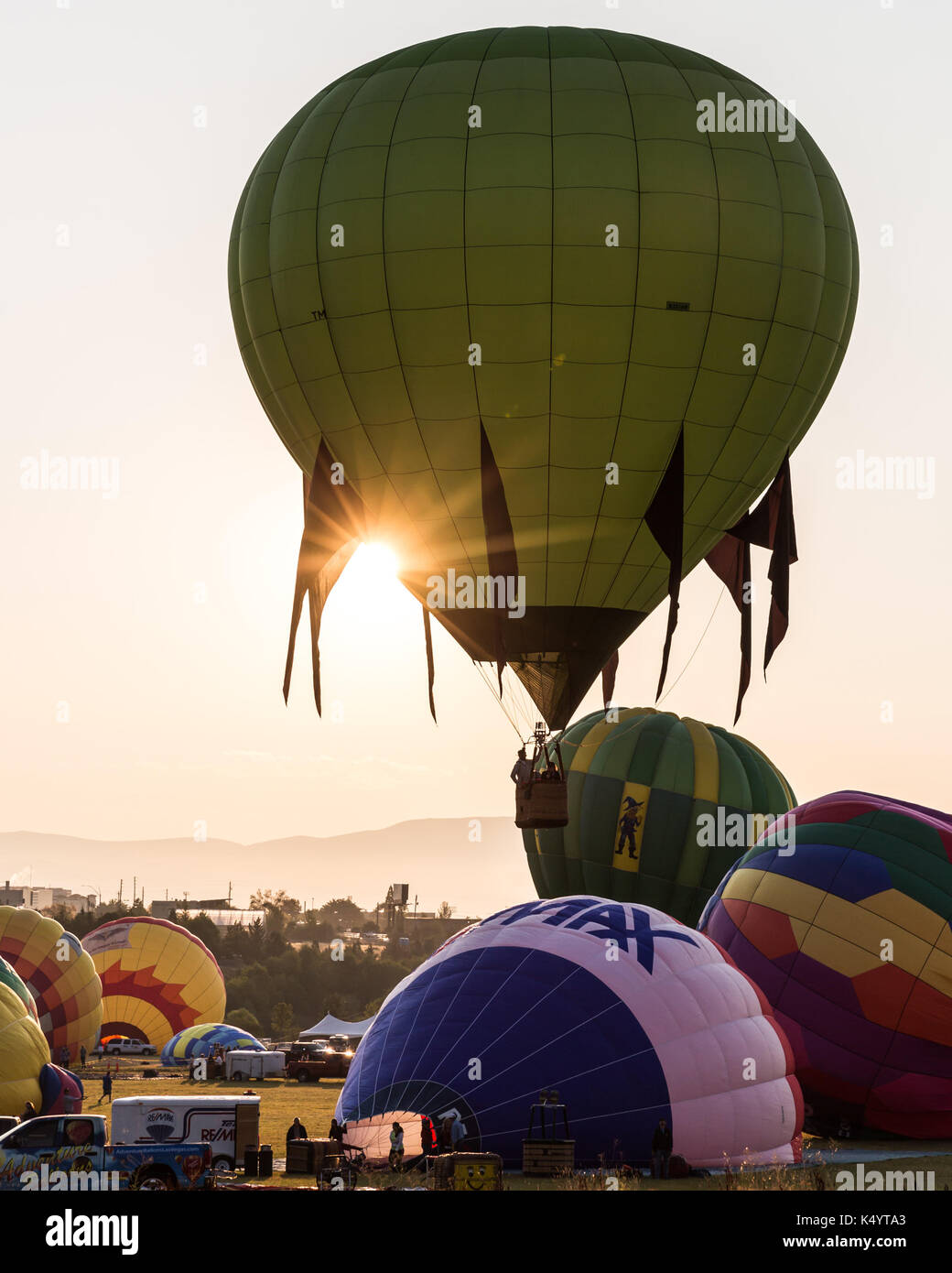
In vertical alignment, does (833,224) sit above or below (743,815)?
above

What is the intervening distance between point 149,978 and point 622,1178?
38.3m

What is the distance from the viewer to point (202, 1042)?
4947 cm

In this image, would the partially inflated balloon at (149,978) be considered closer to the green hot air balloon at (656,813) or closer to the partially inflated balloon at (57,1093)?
the green hot air balloon at (656,813)

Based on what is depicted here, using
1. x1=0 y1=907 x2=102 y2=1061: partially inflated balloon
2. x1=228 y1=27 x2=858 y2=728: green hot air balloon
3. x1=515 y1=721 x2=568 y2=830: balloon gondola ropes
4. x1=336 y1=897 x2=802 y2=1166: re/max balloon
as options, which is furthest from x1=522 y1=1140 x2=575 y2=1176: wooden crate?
x1=0 y1=907 x2=102 y2=1061: partially inflated balloon

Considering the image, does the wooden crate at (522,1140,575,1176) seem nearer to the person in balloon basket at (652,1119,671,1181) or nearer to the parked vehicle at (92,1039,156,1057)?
the person in balloon basket at (652,1119,671,1181)

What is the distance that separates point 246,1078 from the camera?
1758 inches

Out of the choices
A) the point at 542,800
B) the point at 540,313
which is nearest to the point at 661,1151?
the point at 542,800

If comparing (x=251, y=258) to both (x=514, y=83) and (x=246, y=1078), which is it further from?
(x=246, y=1078)

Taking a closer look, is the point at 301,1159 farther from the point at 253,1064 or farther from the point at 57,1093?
the point at 253,1064

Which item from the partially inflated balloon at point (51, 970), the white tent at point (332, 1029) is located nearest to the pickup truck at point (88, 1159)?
the partially inflated balloon at point (51, 970)

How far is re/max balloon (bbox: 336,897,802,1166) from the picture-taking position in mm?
19969

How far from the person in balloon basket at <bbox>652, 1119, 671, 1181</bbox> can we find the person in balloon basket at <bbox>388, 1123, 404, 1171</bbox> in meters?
2.74
